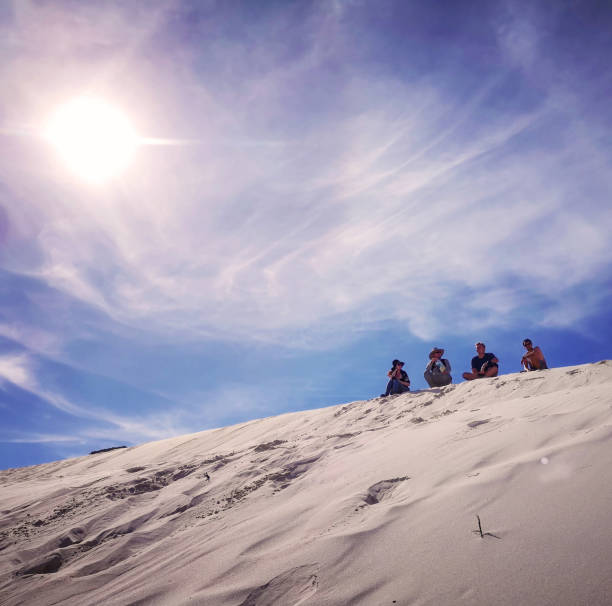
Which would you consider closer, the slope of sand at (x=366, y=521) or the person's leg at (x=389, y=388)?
the slope of sand at (x=366, y=521)

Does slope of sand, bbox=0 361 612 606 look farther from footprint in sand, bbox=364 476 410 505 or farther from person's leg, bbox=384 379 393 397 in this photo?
person's leg, bbox=384 379 393 397

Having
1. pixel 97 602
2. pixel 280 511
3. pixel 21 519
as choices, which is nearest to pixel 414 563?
pixel 280 511

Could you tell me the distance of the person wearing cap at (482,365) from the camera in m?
7.30

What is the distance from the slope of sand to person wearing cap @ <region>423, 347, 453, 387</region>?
93.4 inches

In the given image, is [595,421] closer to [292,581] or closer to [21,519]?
[292,581]

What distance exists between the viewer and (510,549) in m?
1.70

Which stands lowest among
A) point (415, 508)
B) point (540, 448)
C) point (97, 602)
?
point (97, 602)

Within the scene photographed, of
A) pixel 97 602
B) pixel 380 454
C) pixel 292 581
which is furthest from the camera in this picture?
pixel 380 454

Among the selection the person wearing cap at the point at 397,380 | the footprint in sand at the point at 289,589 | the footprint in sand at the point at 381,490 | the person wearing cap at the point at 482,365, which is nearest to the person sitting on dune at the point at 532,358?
the person wearing cap at the point at 482,365

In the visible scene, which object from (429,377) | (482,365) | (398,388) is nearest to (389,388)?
(398,388)

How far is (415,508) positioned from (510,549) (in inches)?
25.8

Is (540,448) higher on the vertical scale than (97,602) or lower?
higher

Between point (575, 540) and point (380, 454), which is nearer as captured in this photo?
point (575, 540)

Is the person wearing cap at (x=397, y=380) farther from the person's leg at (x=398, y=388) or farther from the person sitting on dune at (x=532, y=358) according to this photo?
the person sitting on dune at (x=532, y=358)
